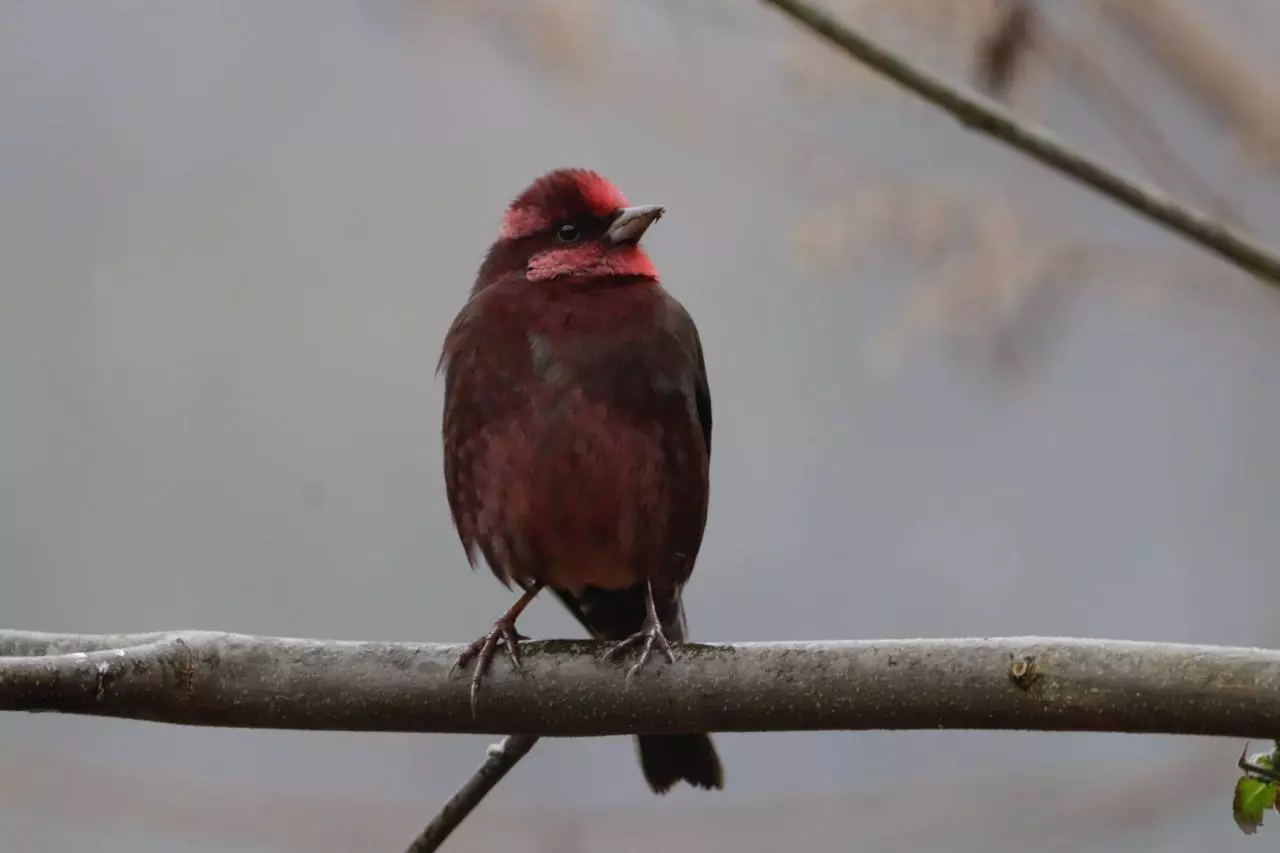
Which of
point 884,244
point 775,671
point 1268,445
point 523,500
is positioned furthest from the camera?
point 1268,445

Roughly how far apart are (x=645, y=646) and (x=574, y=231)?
76 cm

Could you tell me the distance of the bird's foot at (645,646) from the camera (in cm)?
160

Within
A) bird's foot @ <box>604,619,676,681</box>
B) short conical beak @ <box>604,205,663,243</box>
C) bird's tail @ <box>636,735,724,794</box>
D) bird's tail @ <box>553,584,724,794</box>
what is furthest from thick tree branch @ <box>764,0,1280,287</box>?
bird's tail @ <box>636,735,724,794</box>

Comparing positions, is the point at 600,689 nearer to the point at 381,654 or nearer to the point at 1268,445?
the point at 381,654

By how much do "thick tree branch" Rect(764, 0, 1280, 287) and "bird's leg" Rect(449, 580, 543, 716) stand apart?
0.77 meters

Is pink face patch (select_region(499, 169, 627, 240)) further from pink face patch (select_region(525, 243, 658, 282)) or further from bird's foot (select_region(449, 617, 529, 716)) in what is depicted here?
bird's foot (select_region(449, 617, 529, 716))

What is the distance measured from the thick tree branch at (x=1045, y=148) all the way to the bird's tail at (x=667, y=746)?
878mm

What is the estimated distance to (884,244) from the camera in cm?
295

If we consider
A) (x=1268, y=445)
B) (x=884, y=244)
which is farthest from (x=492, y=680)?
(x=1268, y=445)

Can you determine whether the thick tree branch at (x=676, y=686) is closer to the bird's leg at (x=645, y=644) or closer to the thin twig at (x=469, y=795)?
the bird's leg at (x=645, y=644)

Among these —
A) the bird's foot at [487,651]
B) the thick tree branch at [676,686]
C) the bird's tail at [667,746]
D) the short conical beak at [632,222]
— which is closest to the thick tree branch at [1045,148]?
the thick tree branch at [676,686]

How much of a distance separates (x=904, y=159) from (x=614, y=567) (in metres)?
1.89

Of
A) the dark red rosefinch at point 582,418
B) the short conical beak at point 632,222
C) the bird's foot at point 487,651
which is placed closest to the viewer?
the bird's foot at point 487,651

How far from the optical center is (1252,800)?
141cm
